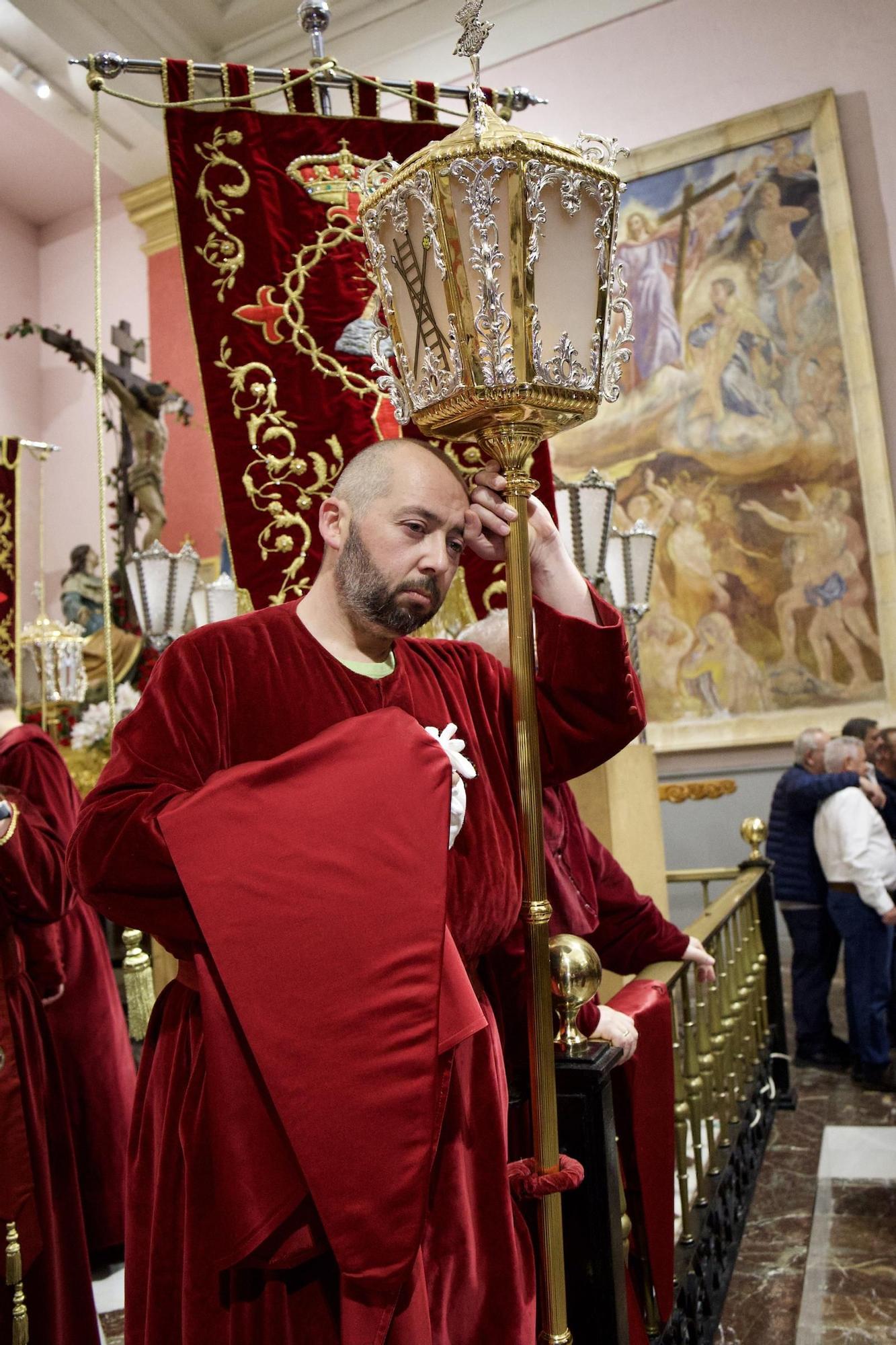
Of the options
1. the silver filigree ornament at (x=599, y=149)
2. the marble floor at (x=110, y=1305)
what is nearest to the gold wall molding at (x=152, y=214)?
the marble floor at (x=110, y=1305)

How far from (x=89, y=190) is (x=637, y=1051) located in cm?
1052

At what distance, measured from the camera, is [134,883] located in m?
1.55

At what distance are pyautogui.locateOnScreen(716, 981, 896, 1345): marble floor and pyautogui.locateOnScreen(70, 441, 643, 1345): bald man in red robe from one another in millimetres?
1808

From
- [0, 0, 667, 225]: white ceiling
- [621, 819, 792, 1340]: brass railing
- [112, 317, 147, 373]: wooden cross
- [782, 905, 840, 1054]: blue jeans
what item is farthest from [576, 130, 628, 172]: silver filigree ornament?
[112, 317, 147, 373]: wooden cross

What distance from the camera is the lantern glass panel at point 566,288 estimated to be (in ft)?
5.64

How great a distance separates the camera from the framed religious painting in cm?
747

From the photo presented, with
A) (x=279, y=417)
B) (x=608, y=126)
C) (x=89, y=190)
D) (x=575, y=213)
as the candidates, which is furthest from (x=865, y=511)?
(x=89, y=190)

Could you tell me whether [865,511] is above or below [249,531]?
above

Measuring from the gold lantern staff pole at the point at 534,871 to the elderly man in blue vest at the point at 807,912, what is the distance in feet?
12.9

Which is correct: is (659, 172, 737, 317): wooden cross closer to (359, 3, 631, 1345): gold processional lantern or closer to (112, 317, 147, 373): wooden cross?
(112, 317, 147, 373): wooden cross

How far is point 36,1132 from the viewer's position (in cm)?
289

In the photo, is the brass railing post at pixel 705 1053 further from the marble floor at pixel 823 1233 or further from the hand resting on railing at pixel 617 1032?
the hand resting on railing at pixel 617 1032

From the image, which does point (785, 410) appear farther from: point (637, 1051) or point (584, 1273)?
point (584, 1273)

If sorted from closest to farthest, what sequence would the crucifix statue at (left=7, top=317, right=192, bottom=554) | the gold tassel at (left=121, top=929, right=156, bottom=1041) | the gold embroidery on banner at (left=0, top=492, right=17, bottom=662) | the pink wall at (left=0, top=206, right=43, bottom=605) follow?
the gold tassel at (left=121, top=929, right=156, bottom=1041), the gold embroidery on banner at (left=0, top=492, right=17, bottom=662), the crucifix statue at (left=7, top=317, right=192, bottom=554), the pink wall at (left=0, top=206, right=43, bottom=605)
